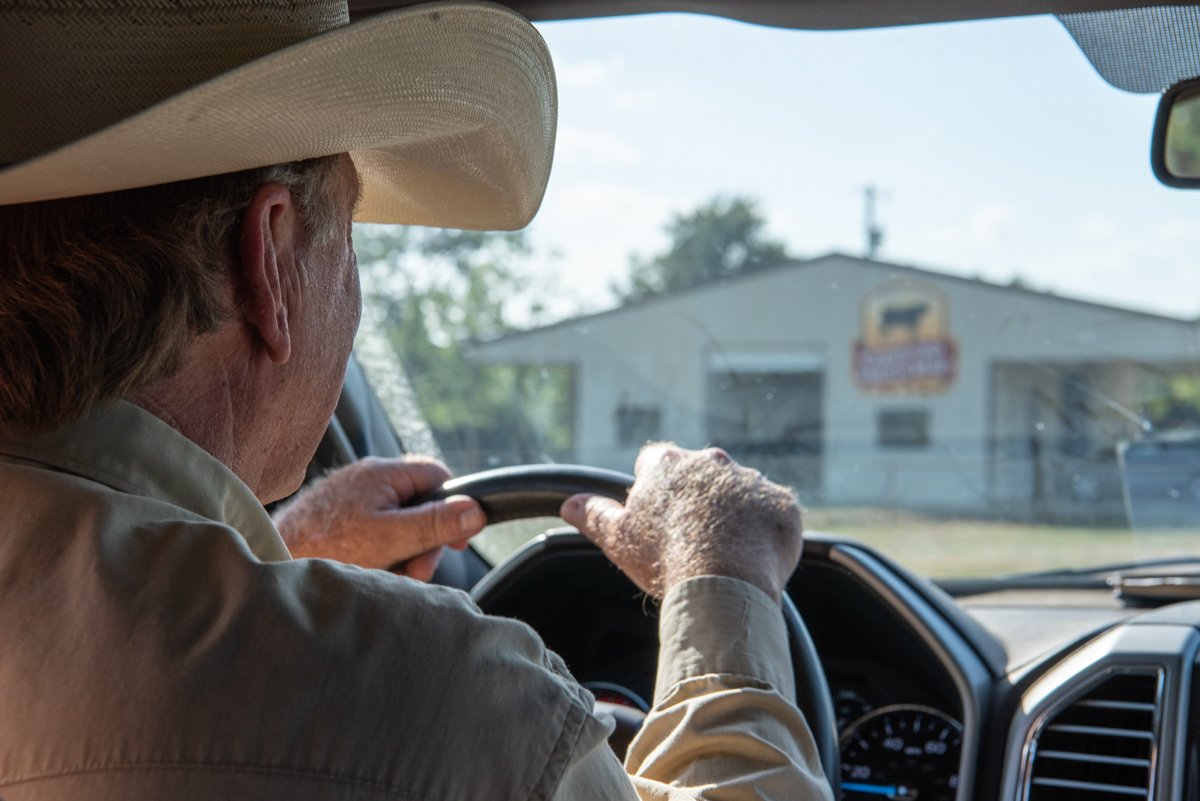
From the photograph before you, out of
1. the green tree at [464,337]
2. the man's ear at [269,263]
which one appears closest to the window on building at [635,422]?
the green tree at [464,337]

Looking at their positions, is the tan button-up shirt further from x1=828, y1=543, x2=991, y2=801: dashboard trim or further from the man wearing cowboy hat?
x1=828, y1=543, x2=991, y2=801: dashboard trim

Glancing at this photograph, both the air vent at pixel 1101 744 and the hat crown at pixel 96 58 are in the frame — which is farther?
the air vent at pixel 1101 744

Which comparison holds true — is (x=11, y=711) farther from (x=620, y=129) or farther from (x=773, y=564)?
(x=620, y=129)

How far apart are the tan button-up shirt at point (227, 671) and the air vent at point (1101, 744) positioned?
138cm

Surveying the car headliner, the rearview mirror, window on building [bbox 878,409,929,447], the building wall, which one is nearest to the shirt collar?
the car headliner

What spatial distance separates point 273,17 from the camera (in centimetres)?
117

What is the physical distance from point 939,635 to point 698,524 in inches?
34.5

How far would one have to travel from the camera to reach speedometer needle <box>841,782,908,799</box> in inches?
87.7

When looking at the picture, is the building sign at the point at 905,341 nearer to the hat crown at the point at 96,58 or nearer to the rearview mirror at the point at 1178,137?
the rearview mirror at the point at 1178,137

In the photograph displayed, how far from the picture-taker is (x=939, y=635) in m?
2.21

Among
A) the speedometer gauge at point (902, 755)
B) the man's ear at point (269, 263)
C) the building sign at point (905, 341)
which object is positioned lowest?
the speedometer gauge at point (902, 755)

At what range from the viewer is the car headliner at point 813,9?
1.96 metres

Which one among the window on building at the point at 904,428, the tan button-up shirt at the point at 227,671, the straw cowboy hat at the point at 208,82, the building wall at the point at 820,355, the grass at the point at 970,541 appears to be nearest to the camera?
the tan button-up shirt at the point at 227,671

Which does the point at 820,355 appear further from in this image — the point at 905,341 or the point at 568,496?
the point at 905,341
